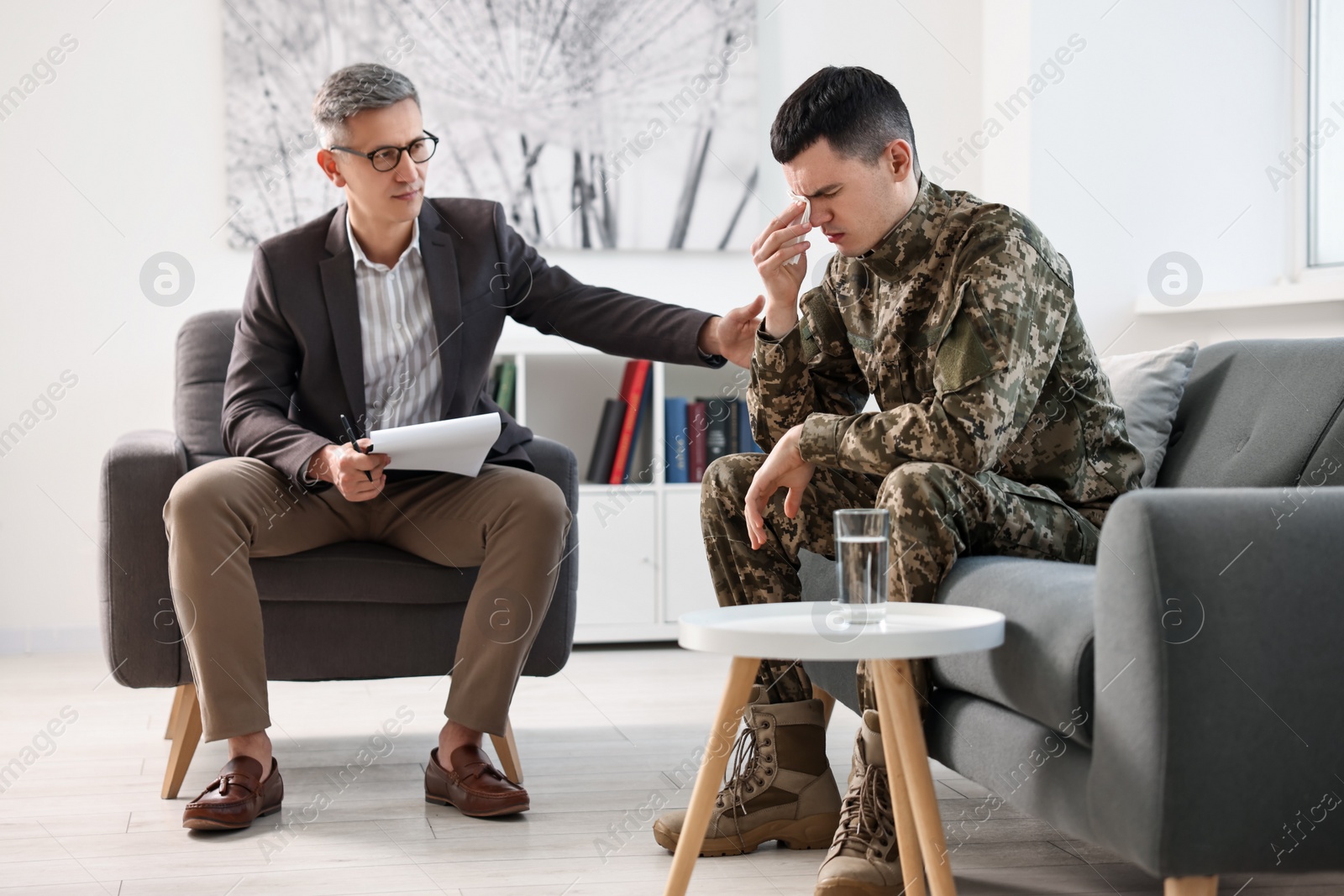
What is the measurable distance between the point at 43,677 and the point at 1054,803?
263 cm

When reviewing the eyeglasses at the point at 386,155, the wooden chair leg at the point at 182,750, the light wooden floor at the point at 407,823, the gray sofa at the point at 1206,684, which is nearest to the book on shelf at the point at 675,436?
the light wooden floor at the point at 407,823

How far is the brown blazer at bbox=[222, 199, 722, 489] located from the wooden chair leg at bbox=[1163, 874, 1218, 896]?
1228mm

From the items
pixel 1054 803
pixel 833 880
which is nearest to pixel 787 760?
pixel 833 880

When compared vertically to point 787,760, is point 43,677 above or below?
below

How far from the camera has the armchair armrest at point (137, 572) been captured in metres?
1.99

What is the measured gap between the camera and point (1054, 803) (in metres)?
1.24

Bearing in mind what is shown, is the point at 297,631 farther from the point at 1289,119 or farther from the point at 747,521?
the point at 1289,119

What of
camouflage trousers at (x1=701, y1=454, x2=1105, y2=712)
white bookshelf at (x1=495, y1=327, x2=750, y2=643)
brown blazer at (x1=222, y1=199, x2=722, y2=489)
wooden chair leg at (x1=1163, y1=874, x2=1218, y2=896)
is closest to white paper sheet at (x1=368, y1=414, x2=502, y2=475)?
brown blazer at (x1=222, y1=199, x2=722, y2=489)

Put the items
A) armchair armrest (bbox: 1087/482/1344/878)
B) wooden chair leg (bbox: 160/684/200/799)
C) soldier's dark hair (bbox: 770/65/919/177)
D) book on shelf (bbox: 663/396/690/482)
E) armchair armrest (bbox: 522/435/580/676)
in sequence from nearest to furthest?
armchair armrest (bbox: 1087/482/1344/878) → soldier's dark hair (bbox: 770/65/919/177) → wooden chair leg (bbox: 160/684/200/799) → armchair armrest (bbox: 522/435/580/676) → book on shelf (bbox: 663/396/690/482)

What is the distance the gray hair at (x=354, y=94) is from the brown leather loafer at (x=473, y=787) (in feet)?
3.40

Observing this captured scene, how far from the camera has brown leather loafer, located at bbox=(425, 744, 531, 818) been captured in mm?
1859

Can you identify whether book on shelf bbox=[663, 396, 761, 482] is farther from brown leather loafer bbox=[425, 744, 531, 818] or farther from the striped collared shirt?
brown leather loafer bbox=[425, 744, 531, 818]

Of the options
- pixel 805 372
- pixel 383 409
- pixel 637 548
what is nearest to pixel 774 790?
pixel 805 372

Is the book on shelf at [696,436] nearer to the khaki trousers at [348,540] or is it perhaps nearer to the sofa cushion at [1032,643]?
the khaki trousers at [348,540]
